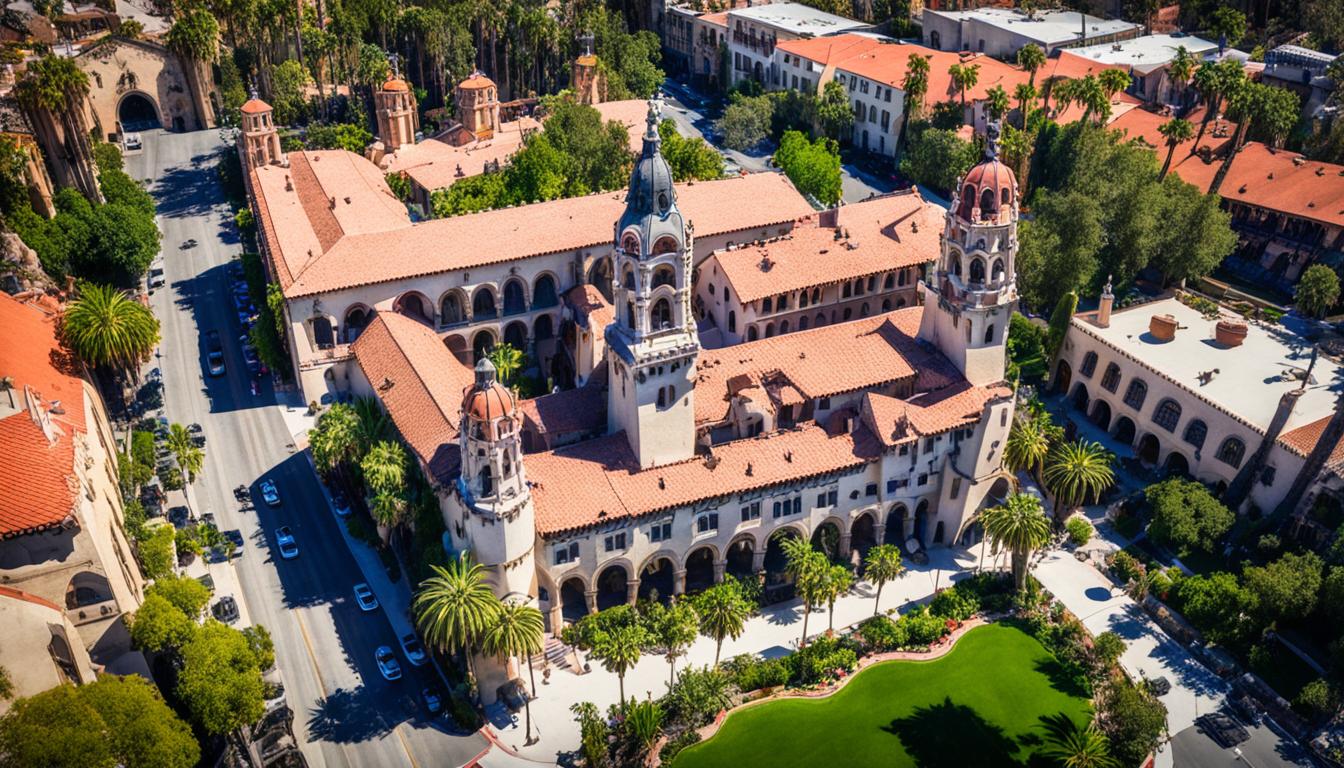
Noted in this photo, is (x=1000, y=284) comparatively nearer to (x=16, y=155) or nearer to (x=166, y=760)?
(x=166, y=760)

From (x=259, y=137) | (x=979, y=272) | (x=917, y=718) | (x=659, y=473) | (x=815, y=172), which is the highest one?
(x=259, y=137)

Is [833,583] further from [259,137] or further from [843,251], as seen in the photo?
[259,137]

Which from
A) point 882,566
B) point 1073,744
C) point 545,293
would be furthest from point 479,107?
point 1073,744

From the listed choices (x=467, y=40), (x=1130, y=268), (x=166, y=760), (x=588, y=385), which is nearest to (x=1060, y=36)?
(x=1130, y=268)

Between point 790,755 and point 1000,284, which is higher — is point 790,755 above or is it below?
below

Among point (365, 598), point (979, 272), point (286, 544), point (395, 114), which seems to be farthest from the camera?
point (395, 114)

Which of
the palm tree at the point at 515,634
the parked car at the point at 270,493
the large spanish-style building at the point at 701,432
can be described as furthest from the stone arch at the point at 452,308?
the palm tree at the point at 515,634
